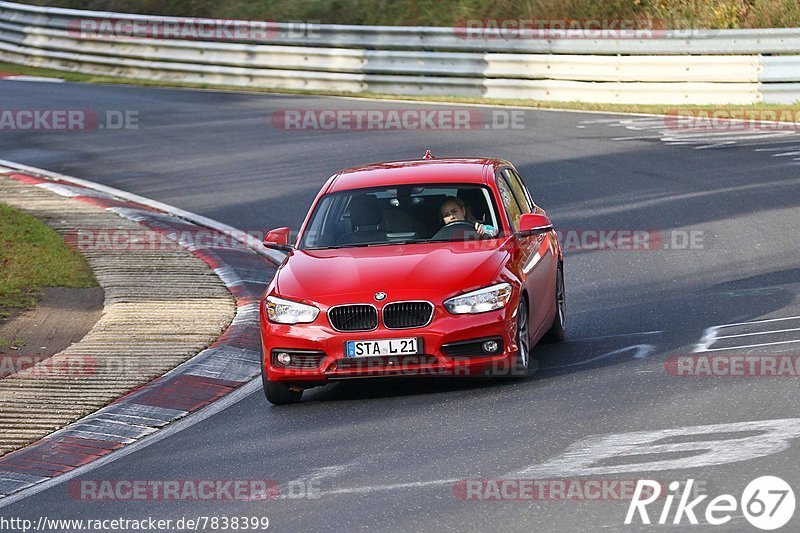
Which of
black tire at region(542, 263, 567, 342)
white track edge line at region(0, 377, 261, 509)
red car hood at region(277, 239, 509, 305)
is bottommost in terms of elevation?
white track edge line at region(0, 377, 261, 509)

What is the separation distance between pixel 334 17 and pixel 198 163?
44.0 feet

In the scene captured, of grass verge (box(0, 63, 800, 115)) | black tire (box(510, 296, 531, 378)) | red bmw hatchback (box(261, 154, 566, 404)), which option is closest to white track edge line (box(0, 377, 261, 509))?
red bmw hatchback (box(261, 154, 566, 404))

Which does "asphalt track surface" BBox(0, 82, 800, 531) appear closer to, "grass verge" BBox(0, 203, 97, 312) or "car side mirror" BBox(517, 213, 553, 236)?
"car side mirror" BBox(517, 213, 553, 236)

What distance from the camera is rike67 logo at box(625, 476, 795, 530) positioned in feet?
21.5

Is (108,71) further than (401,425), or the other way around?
(108,71)

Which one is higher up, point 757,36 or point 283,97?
point 757,36

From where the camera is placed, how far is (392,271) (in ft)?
33.4

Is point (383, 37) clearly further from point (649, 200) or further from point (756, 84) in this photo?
point (649, 200)

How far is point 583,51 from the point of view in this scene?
88.4 ft

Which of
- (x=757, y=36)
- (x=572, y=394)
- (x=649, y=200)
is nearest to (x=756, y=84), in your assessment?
(x=757, y=36)

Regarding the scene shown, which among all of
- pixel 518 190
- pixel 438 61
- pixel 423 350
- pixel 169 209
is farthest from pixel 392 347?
pixel 438 61

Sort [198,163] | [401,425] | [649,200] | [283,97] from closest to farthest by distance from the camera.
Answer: [401,425], [649,200], [198,163], [283,97]

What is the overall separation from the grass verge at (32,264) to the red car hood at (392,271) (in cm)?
397

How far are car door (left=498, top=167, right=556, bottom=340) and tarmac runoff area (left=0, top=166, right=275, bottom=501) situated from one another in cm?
234
